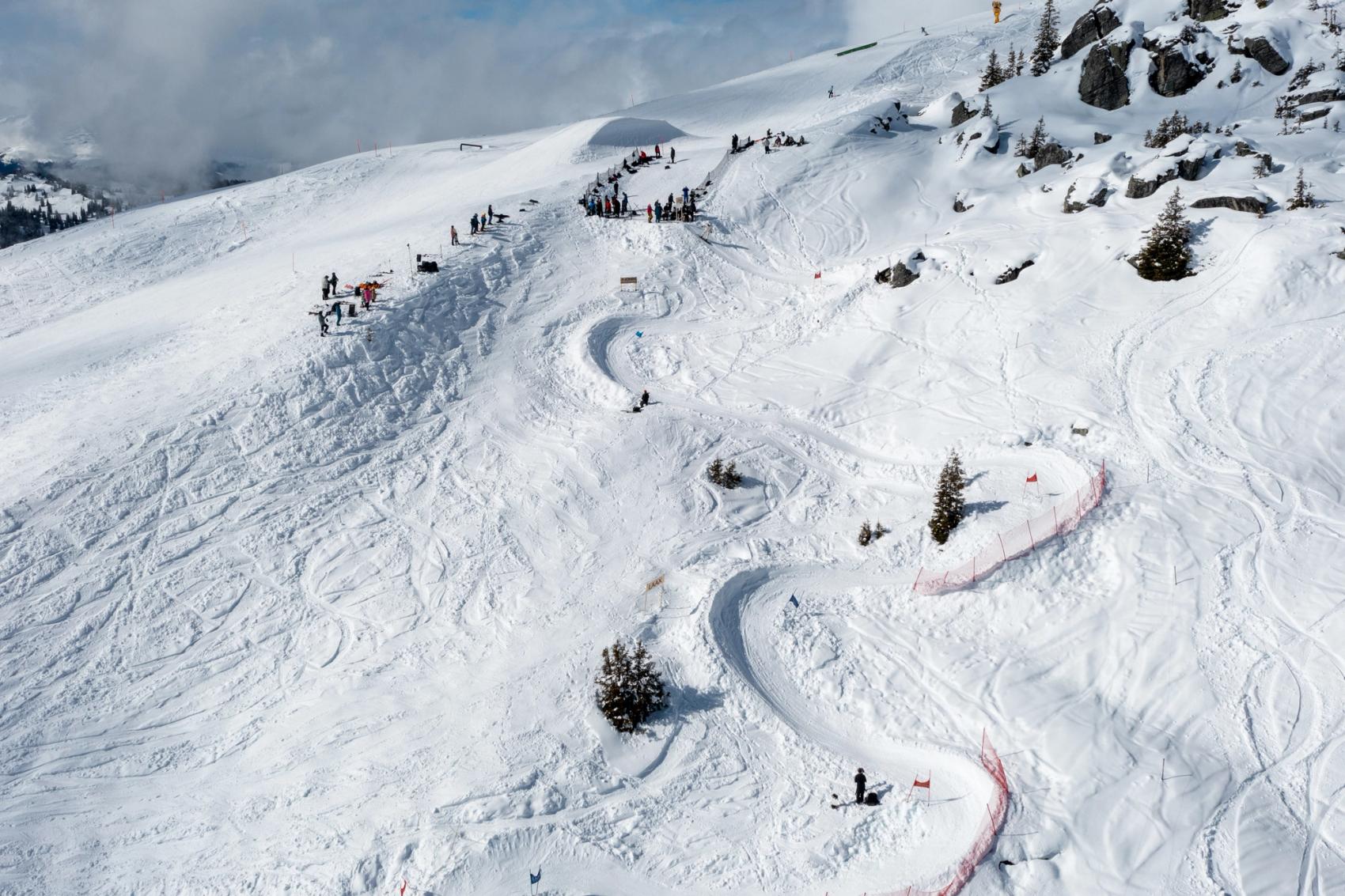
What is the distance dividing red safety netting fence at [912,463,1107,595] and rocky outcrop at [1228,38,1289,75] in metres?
39.3

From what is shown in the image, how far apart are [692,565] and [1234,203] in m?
26.3

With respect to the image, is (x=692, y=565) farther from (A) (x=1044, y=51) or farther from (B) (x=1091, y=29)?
(B) (x=1091, y=29)

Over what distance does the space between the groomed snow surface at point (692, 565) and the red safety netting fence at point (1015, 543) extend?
0.43 meters

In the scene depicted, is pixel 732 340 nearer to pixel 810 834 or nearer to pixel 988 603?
pixel 988 603

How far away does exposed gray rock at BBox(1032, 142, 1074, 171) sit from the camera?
134ft

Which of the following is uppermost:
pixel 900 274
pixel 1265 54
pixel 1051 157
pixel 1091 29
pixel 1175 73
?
pixel 1091 29

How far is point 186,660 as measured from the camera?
2072cm

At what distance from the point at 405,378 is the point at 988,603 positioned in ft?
73.6

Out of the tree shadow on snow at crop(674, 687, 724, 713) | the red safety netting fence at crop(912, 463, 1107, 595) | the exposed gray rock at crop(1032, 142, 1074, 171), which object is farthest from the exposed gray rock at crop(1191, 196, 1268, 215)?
the tree shadow on snow at crop(674, 687, 724, 713)

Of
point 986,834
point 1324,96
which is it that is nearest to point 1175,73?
point 1324,96

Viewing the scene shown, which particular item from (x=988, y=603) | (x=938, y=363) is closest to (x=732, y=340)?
(x=938, y=363)

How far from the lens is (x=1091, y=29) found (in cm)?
5153

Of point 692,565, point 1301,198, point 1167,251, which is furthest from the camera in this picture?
point 1301,198

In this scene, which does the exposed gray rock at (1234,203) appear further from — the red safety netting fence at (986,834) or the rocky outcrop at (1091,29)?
the red safety netting fence at (986,834)
